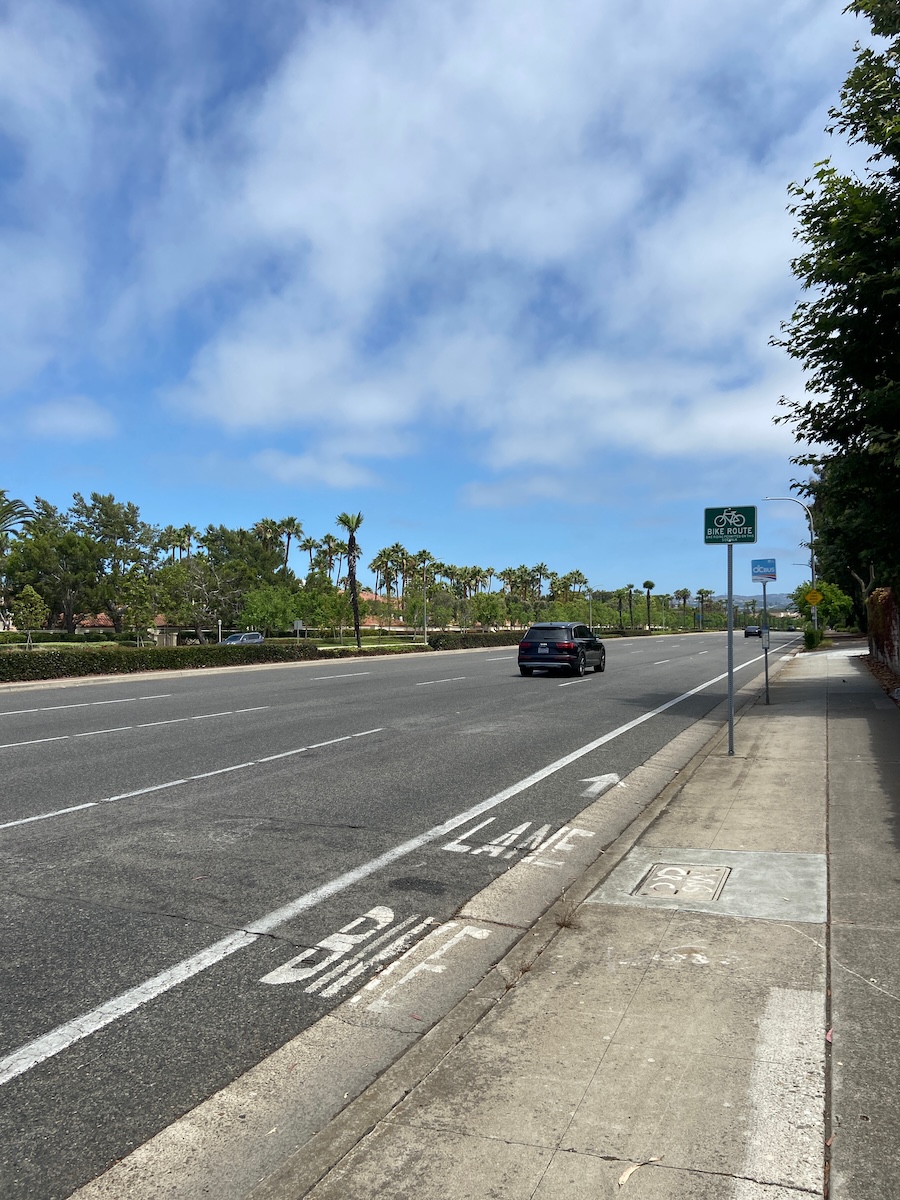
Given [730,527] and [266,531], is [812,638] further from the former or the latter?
[266,531]

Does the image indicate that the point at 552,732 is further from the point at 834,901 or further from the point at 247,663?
the point at 247,663

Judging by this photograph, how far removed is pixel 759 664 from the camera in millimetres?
32406

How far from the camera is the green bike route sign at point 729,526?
1028 cm

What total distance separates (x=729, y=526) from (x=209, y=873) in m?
7.14

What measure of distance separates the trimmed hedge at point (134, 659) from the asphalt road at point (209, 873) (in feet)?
44.0

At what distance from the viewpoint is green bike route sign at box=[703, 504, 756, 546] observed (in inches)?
405

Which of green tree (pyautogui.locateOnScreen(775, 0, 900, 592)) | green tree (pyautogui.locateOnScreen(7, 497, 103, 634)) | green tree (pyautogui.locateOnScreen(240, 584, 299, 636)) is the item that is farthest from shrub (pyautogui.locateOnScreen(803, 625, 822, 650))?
green tree (pyautogui.locateOnScreen(7, 497, 103, 634))

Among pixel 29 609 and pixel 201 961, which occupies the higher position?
pixel 29 609

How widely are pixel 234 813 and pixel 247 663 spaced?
31.4 metres

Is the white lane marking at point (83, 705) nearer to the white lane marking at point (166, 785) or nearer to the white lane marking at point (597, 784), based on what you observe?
the white lane marking at point (166, 785)

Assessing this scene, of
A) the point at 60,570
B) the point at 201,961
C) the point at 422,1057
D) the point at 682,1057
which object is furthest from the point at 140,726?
the point at 60,570

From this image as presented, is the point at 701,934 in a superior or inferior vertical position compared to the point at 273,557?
inferior

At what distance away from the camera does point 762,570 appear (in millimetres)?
16172

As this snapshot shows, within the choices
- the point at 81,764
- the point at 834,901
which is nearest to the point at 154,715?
the point at 81,764
